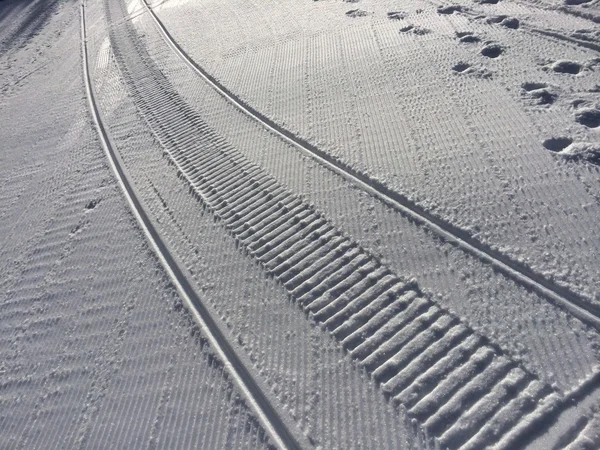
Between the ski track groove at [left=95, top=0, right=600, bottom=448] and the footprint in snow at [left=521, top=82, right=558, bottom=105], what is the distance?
3084 millimetres

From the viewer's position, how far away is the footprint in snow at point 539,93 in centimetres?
543

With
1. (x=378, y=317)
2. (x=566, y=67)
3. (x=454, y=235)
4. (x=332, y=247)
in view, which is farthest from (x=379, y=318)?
(x=566, y=67)

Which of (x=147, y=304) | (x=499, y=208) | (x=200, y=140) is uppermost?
(x=200, y=140)

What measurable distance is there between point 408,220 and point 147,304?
2.49 metres

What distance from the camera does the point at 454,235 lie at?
409cm

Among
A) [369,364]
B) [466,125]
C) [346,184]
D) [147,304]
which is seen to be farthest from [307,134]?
[369,364]

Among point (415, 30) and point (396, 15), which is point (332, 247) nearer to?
point (415, 30)

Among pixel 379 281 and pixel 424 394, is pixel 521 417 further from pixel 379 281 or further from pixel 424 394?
pixel 379 281

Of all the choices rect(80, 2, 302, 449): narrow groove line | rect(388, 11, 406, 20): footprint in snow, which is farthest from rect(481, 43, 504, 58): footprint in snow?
rect(80, 2, 302, 449): narrow groove line

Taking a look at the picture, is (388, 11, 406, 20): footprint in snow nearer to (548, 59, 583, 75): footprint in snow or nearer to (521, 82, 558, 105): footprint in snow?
(548, 59, 583, 75): footprint in snow

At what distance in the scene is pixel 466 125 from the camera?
17.2 feet

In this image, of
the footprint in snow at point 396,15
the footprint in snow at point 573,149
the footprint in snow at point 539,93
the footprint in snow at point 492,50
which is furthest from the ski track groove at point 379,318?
the footprint in snow at point 396,15

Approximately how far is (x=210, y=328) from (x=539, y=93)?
183 inches

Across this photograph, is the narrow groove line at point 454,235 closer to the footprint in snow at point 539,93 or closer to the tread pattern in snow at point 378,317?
the tread pattern in snow at point 378,317
